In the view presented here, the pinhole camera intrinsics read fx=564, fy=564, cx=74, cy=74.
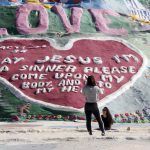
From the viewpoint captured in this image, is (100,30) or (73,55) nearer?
(73,55)

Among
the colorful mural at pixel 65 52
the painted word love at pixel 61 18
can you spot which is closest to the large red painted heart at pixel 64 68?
the colorful mural at pixel 65 52

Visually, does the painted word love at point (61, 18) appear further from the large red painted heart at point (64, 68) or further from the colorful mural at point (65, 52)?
the large red painted heart at point (64, 68)

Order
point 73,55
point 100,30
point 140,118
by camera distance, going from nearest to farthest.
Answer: point 140,118, point 73,55, point 100,30

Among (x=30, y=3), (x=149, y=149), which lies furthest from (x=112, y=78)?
(x=149, y=149)

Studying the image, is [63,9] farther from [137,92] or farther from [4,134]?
[4,134]

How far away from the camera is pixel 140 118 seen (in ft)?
65.8

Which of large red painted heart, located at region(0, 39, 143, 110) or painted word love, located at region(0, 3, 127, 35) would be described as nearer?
large red painted heart, located at region(0, 39, 143, 110)

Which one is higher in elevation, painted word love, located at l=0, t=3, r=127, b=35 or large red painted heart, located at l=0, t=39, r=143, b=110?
painted word love, located at l=0, t=3, r=127, b=35

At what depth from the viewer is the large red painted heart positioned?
66.6 ft

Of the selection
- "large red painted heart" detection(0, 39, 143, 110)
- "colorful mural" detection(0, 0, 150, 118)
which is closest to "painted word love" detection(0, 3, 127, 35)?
"colorful mural" detection(0, 0, 150, 118)

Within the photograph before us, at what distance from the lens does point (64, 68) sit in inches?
828

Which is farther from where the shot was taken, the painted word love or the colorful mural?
the painted word love

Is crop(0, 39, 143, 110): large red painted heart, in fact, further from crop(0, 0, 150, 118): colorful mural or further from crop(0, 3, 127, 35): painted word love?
crop(0, 3, 127, 35): painted word love

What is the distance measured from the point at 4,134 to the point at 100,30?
11619 millimetres
